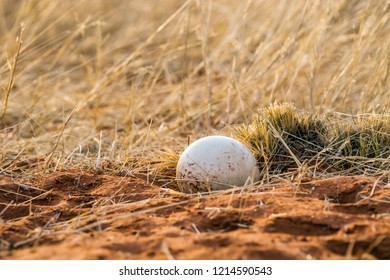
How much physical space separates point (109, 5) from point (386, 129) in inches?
189

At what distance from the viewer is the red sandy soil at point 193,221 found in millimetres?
2209

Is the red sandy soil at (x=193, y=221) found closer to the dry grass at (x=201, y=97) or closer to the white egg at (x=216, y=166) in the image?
the white egg at (x=216, y=166)

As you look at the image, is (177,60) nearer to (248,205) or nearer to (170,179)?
(170,179)

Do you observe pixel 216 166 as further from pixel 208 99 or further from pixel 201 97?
pixel 201 97

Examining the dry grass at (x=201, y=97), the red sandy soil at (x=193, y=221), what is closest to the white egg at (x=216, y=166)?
the red sandy soil at (x=193, y=221)

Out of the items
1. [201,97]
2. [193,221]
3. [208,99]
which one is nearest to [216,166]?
[193,221]

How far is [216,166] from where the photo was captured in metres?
3.12

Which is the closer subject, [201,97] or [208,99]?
[208,99]

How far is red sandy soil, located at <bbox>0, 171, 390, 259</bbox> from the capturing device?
2.21 m

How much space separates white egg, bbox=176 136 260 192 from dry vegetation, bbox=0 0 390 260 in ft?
0.68

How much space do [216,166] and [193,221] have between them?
60cm

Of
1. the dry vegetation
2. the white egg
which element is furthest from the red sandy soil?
the dry vegetation

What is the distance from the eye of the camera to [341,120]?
377cm

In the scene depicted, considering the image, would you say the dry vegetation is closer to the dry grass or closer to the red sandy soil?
the dry grass
